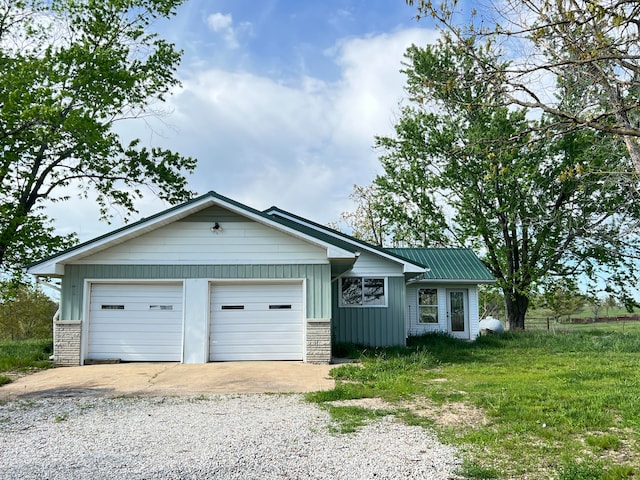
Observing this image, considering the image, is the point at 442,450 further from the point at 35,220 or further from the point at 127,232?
the point at 35,220

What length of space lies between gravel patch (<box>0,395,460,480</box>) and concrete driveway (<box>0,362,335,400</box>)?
133 cm

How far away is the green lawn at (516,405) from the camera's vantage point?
16.8 feet

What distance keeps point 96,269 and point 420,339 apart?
1059cm

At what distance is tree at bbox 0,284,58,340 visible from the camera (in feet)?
84.3

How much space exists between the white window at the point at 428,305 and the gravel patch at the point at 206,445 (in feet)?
40.9

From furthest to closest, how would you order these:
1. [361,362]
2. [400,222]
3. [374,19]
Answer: [400,222], [361,362], [374,19]

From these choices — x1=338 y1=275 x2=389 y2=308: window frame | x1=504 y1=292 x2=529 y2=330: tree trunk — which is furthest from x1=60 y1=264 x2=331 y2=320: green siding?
x1=504 y1=292 x2=529 y2=330: tree trunk

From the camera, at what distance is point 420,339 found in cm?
1798

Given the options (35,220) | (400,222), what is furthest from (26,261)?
(400,222)

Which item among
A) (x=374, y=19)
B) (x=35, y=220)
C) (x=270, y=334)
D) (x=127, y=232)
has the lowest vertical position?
(x=270, y=334)

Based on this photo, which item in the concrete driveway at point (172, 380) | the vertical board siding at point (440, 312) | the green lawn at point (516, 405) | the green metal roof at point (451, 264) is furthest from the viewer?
the vertical board siding at point (440, 312)

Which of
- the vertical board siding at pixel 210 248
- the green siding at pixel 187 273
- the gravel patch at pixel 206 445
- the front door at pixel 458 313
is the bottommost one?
the gravel patch at pixel 206 445

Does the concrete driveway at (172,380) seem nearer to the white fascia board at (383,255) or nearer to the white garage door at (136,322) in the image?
the white garage door at (136,322)

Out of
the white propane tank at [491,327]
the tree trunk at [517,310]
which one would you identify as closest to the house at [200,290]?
the white propane tank at [491,327]
